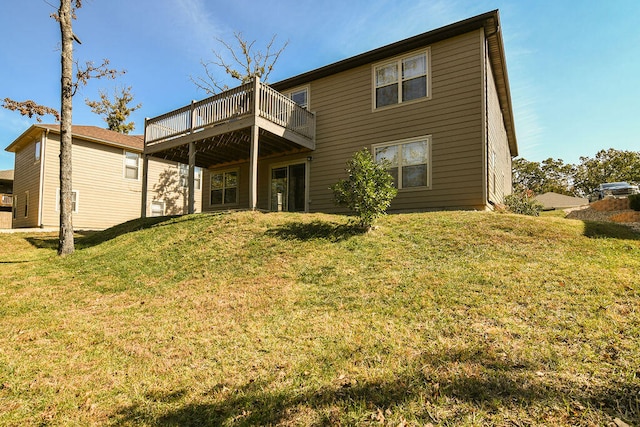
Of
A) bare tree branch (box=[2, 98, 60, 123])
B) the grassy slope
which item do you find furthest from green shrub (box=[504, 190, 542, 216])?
bare tree branch (box=[2, 98, 60, 123])

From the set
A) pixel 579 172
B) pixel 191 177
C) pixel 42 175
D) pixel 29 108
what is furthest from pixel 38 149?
pixel 579 172

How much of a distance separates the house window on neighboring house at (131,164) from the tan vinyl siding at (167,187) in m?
0.77

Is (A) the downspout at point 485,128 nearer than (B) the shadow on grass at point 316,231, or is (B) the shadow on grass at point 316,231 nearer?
(B) the shadow on grass at point 316,231

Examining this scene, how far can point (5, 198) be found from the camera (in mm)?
24078

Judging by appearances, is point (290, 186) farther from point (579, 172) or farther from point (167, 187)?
point (579, 172)

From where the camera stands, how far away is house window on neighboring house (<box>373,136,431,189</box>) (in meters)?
10.2

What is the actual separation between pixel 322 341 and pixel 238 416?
1217 millimetres

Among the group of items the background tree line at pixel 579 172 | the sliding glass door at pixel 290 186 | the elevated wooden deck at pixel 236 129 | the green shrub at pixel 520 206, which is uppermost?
the background tree line at pixel 579 172

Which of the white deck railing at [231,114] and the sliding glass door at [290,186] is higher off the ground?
the white deck railing at [231,114]

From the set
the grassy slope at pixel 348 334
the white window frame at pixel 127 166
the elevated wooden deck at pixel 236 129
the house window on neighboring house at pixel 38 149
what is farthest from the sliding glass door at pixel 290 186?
the house window on neighboring house at pixel 38 149

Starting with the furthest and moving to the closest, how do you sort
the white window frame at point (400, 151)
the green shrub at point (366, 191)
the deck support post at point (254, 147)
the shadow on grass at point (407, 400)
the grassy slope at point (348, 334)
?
the white window frame at point (400, 151) → the deck support post at point (254, 147) → the green shrub at point (366, 191) → the grassy slope at point (348, 334) → the shadow on grass at point (407, 400)

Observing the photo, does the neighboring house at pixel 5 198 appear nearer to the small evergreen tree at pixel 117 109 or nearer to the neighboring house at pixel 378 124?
the small evergreen tree at pixel 117 109

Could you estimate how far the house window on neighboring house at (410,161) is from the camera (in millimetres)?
10195

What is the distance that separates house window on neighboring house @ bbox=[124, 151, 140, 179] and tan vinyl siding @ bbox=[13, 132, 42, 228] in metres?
3.92
